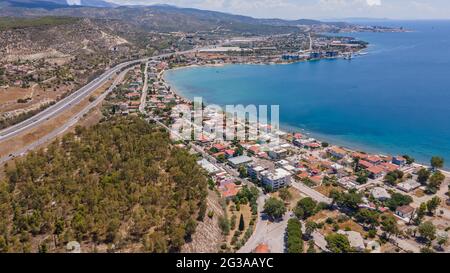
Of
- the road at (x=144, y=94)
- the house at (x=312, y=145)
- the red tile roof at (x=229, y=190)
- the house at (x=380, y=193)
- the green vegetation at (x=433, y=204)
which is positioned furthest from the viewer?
the road at (x=144, y=94)

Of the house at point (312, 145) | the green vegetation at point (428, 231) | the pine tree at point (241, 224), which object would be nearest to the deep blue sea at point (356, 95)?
the house at point (312, 145)

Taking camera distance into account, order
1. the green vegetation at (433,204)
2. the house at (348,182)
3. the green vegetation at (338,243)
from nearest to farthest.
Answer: the green vegetation at (338,243) < the green vegetation at (433,204) < the house at (348,182)

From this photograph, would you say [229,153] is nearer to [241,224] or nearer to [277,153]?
[277,153]

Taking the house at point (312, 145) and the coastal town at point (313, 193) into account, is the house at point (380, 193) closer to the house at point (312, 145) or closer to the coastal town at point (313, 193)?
the coastal town at point (313, 193)

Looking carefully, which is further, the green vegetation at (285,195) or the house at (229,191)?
the house at (229,191)

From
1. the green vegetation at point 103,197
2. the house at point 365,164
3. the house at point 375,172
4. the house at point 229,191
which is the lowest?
the house at point 229,191

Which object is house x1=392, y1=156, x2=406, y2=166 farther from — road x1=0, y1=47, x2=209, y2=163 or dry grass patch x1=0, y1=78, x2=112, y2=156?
dry grass patch x1=0, y1=78, x2=112, y2=156
